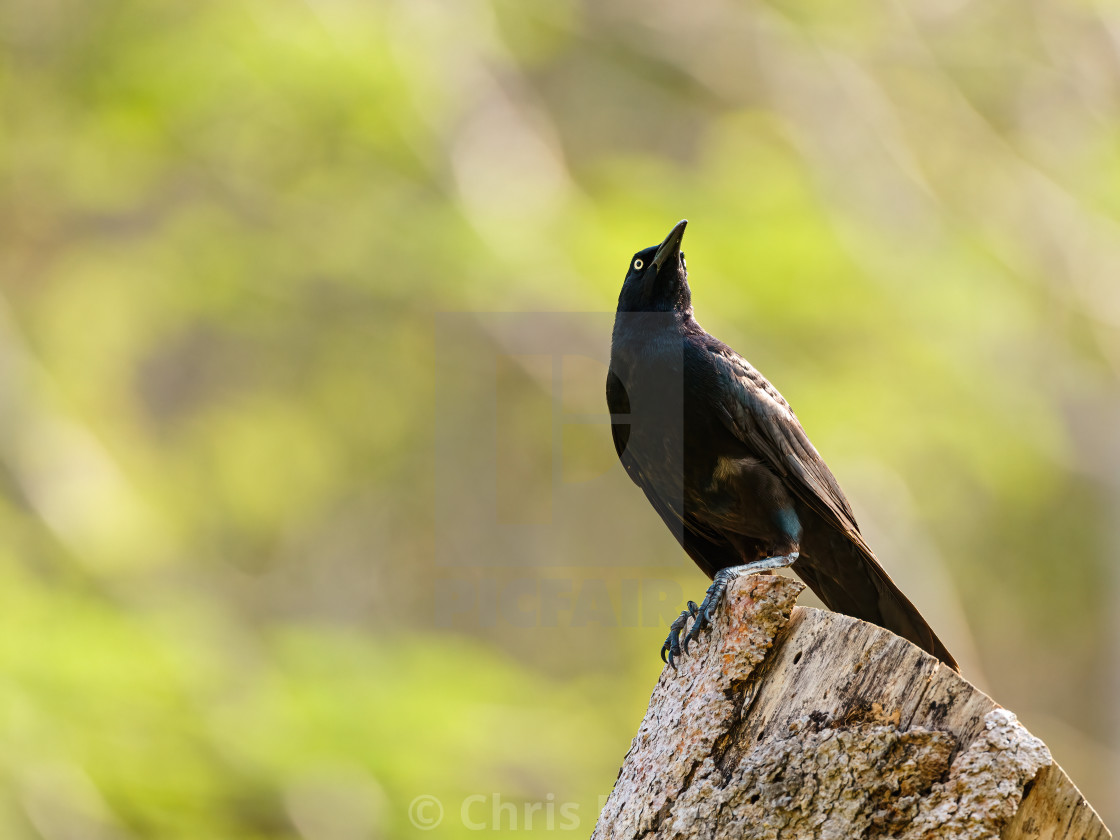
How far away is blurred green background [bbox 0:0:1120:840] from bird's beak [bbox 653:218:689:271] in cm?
347

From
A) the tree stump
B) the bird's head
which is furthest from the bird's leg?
the bird's head

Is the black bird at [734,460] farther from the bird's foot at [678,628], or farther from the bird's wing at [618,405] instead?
the bird's foot at [678,628]

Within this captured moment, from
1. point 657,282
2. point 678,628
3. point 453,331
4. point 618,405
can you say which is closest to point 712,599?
point 678,628

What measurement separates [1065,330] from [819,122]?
11.0 feet

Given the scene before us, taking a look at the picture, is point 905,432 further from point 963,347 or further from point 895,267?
point 895,267

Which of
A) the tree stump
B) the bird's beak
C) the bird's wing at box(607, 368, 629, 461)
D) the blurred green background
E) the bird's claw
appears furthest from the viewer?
the blurred green background

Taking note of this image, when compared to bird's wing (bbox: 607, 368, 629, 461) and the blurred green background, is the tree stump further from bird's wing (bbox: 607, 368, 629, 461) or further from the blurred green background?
the blurred green background

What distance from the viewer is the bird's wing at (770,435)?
3770 mm

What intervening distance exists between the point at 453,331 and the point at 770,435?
6.18 m

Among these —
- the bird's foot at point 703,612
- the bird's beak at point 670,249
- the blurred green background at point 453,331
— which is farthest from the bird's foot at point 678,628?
the blurred green background at point 453,331

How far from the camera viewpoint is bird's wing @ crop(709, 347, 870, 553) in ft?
12.4

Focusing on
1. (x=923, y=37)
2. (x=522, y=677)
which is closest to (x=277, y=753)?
(x=522, y=677)

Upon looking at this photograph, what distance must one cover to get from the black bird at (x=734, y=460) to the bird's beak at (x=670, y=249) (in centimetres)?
1

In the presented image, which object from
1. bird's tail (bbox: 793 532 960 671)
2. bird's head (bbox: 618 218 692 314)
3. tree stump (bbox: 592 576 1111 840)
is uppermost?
bird's head (bbox: 618 218 692 314)
